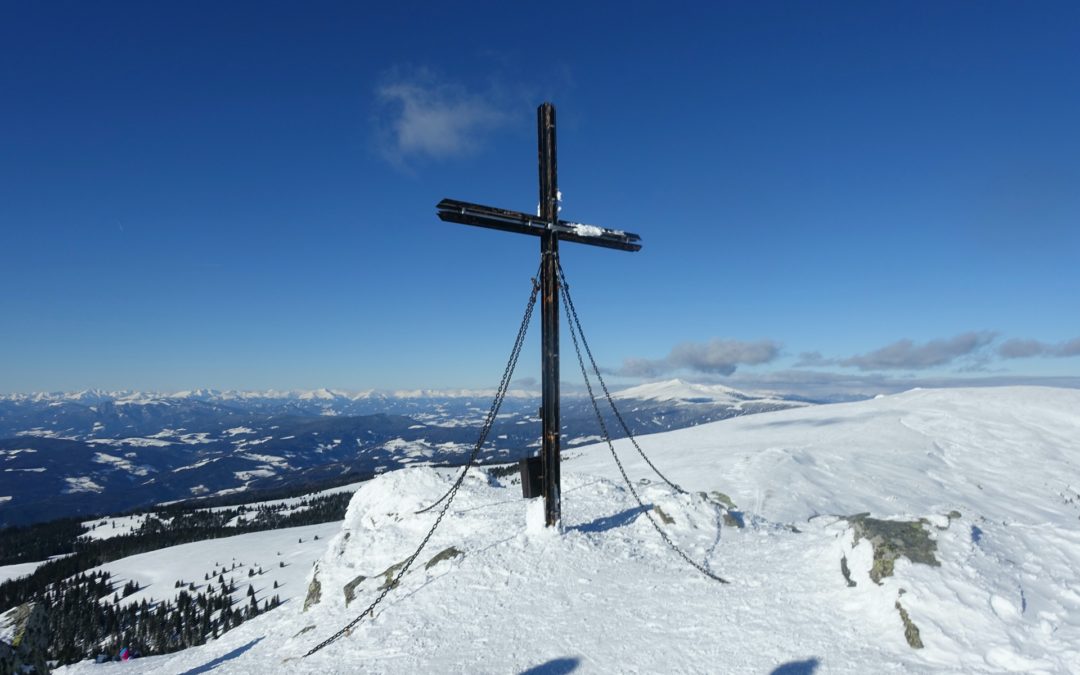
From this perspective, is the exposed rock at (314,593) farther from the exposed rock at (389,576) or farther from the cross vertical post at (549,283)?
the cross vertical post at (549,283)

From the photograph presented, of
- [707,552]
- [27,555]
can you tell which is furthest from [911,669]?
[27,555]

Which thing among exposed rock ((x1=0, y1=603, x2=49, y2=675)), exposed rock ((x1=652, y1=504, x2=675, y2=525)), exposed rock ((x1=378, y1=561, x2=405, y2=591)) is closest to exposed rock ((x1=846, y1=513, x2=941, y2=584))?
exposed rock ((x1=652, y1=504, x2=675, y2=525))

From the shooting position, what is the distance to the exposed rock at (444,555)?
12.4 m

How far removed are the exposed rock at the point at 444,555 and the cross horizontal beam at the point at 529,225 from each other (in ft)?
28.4

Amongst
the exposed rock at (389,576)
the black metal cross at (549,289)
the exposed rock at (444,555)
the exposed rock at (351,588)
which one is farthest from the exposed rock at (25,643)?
the black metal cross at (549,289)

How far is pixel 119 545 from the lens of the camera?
397 feet

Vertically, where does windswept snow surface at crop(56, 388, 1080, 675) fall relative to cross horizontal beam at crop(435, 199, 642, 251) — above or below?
below

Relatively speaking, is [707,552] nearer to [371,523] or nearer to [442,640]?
[442,640]

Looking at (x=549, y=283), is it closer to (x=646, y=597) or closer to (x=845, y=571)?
(x=646, y=597)

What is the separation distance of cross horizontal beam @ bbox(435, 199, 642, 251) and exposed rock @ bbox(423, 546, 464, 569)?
8664 mm

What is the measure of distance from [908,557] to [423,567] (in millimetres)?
11226

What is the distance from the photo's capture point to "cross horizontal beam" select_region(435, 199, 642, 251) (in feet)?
36.7

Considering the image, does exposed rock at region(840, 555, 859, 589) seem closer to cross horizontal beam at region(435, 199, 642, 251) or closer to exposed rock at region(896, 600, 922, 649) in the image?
exposed rock at region(896, 600, 922, 649)

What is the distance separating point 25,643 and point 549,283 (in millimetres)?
12068
